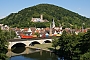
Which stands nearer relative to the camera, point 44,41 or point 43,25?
point 44,41

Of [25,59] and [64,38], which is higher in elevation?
[64,38]

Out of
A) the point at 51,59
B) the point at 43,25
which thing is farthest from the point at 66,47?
the point at 43,25

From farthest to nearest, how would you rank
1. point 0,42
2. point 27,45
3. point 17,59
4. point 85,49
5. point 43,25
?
1. point 43,25
2. point 27,45
3. point 17,59
4. point 85,49
5. point 0,42

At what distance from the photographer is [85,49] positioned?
46.8 m

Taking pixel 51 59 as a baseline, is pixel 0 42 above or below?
above

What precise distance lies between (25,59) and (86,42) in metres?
24.8

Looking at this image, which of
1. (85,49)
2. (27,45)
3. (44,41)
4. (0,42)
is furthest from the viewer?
(44,41)

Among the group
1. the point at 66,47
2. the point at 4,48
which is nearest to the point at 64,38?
the point at 66,47

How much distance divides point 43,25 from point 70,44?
131482 mm

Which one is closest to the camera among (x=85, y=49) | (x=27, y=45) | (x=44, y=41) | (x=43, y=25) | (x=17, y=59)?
→ (x=85, y=49)

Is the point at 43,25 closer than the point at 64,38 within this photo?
No

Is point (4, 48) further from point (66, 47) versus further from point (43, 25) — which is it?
point (43, 25)

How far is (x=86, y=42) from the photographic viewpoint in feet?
154

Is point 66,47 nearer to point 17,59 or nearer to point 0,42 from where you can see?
point 17,59
